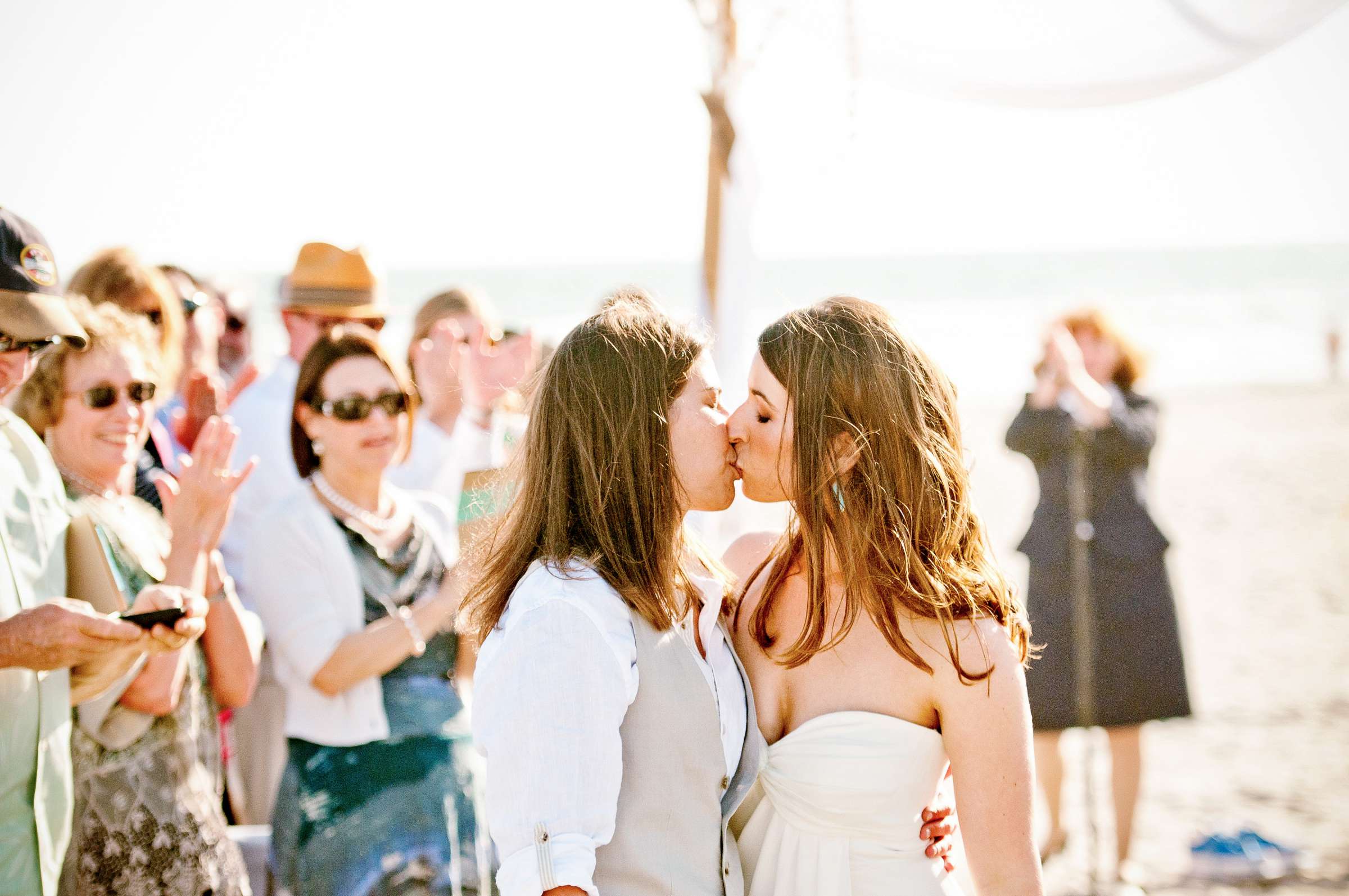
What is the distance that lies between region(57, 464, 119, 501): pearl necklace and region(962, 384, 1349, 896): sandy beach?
217cm

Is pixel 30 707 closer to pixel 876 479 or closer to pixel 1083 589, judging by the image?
pixel 876 479

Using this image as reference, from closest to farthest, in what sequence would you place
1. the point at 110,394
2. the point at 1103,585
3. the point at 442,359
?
the point at 110,394 → the point at 442,359 → the point at 1103,585

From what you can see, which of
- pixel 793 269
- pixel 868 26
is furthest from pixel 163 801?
pixel 793 269

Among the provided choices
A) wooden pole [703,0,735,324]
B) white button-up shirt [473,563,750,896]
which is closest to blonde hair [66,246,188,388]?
wooden pole [703,0,735,324]

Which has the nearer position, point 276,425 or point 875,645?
point 875,645

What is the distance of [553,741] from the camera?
1.56 metres

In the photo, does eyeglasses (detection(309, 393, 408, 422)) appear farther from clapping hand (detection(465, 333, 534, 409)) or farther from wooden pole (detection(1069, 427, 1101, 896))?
wooden pole (detection(1069, 427, 1101, 896))

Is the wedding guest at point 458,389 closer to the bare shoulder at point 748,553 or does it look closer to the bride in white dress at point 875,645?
the bare shoulder at point 748,553

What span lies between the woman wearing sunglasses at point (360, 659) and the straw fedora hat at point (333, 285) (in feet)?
3.90

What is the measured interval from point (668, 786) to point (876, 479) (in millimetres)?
685

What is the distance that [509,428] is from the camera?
4.86 m

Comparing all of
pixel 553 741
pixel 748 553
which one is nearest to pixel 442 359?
pixel 748 553

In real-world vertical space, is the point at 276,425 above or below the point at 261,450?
above

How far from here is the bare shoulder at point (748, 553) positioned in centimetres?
246
